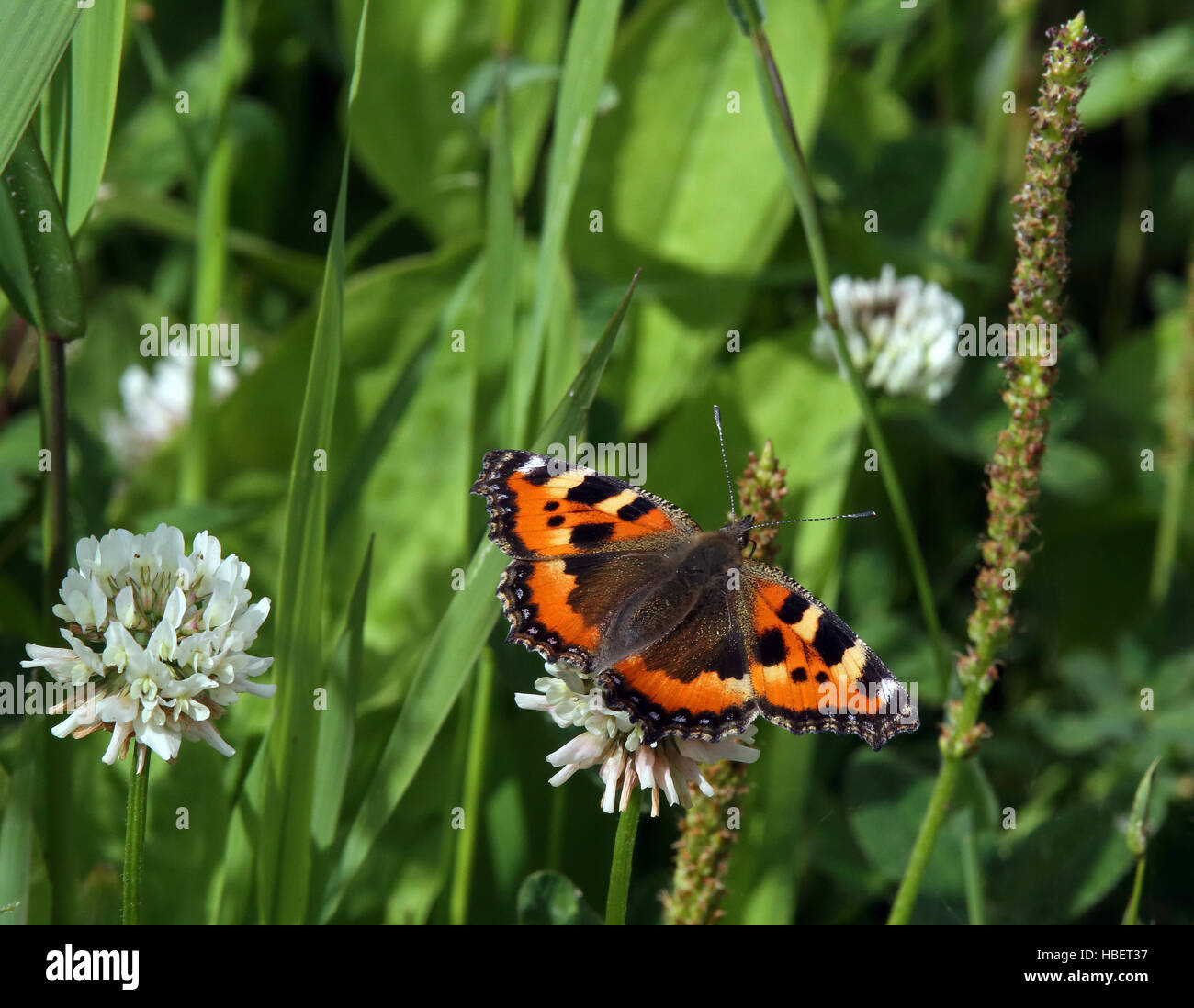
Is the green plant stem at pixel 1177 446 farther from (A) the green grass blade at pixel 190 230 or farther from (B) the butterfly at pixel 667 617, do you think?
(A) the green grass blade at pixel 190 230

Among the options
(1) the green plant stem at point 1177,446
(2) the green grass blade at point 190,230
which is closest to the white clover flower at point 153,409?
(2) the green grass blade at point 190,230

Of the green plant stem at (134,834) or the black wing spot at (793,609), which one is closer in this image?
the green plant stem at (134,834)

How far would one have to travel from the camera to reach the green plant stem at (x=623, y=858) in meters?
0.91

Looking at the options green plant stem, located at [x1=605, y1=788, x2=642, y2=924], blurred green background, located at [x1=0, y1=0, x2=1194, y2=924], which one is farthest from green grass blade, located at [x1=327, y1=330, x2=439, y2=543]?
green plant stem, located at [x1=605, y1=788, x2=642, y2=924]

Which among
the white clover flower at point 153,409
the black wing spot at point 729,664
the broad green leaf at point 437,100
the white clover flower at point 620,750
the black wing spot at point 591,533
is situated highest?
the broad green leaf at point 437,100

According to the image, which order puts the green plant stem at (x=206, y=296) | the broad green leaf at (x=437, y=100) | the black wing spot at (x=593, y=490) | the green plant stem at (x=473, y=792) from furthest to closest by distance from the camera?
1. the broad green leaf at (x=437, y=100)
2. the green plant stem at (x=206, y=296)
3. the green plant stem at (x=473, y=792)
4. the black wing spot at (x=593, y=490)

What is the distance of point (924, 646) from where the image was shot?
1584 mm

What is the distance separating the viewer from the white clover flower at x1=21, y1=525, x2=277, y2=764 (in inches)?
33.4

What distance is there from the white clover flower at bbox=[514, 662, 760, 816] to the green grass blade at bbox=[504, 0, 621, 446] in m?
0.34

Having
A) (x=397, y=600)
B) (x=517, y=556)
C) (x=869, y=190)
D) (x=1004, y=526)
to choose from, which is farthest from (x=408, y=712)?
(x=869, y=190)

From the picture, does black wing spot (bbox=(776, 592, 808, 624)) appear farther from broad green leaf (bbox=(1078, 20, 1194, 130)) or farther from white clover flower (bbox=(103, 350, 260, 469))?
broad green leaf (bbox=(1078, 20, 1194, 130))

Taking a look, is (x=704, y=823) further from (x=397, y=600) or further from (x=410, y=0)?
(x=410, y=0)

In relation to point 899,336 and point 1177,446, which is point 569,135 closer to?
point 899,336

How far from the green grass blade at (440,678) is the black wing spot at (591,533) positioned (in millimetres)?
73
